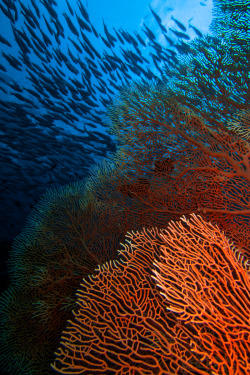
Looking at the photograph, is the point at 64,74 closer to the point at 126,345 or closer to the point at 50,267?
the point at 50,267

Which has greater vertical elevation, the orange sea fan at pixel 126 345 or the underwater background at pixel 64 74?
the underwater background at pixel 64 74

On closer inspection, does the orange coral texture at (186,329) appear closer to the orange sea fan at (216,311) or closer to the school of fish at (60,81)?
the orange sea fan at (216,311)

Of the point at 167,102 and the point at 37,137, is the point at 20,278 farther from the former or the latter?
the point at 37,137

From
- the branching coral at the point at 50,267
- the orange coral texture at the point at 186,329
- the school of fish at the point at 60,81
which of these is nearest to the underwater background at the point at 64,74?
the school of fish at the point at 60,81

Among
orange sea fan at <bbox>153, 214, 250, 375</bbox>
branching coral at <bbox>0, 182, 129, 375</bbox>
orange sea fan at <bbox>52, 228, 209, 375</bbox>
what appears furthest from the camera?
branching coral at <bbox>0, 182, 129, 375</bbox>

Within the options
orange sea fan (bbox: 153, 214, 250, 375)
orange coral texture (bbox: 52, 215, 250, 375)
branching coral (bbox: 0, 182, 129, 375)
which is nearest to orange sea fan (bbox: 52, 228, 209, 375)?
orange coral texture (bbox: 52, 215, 250, 375)

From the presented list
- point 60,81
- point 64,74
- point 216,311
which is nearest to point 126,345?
point 216,311

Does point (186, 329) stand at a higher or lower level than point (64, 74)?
lower

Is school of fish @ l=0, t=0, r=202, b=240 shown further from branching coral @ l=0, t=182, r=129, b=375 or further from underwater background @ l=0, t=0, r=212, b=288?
branching coral @ l=0, t=182, r=129, b=375

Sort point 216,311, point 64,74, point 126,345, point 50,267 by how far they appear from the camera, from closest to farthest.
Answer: point 216,311 < point 126,345 < point 50,267 < point 64,74

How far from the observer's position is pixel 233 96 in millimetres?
4730

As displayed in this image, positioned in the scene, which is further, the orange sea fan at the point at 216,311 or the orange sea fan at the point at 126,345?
the orange sea fan at the point at 126,345

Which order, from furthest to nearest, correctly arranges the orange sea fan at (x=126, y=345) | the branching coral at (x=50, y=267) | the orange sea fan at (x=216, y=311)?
the branching coral at (x=50, y=267), the orange sea fan at (x=126, y=345), the orange sea fan at (x=216, y=311)

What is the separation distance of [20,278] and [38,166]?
14443 millimetres
